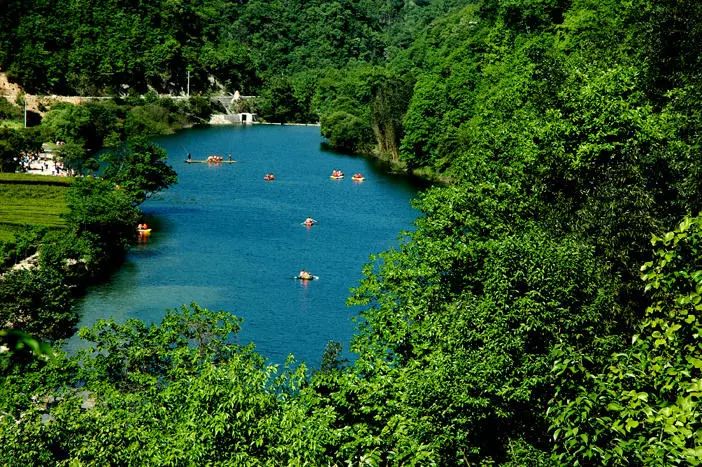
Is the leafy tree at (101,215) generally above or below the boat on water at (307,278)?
above

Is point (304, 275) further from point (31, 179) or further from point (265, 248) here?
point (31, 179)

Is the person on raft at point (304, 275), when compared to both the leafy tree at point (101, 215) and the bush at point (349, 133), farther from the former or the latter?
the bush at point (349, 133)

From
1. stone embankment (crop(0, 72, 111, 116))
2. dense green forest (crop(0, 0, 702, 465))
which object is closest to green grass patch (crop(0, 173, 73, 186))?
dense green forest (crop(0, 0, 702, 465))

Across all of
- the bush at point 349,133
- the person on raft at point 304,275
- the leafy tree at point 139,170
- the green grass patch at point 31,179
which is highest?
the bush at point 349,133

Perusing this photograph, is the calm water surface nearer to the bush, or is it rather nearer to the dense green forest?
the dense green forest

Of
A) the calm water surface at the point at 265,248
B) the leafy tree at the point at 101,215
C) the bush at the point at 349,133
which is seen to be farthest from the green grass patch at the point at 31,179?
the bush at the point at 349,133
